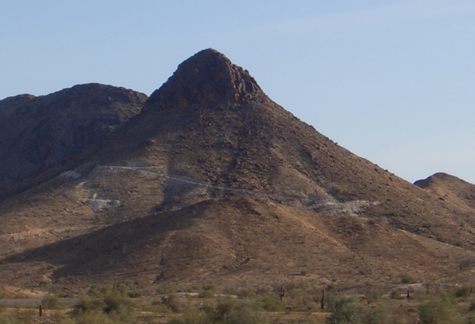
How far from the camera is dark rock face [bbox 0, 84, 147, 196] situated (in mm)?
172500

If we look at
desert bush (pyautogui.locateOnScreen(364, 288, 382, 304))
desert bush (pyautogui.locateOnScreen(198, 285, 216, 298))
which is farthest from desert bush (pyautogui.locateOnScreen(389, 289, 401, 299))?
desert bush (pyautogui.locateOnScreen(198, 285, 216, 298))

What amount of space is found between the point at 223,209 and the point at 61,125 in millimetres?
74558

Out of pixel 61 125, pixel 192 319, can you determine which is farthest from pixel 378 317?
pixel 61 125

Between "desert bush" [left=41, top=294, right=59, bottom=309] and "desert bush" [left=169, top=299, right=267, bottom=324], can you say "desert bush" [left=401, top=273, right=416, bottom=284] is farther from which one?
"desert bush" [left=169, top=299, right=267, bottom=324]

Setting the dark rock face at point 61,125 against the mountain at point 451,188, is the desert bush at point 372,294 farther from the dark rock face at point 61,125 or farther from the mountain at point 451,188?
the dark rock face at point 61,125

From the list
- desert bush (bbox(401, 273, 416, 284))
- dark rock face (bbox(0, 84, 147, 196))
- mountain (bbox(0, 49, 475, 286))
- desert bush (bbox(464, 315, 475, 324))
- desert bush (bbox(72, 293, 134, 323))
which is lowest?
desert bush (bbox(72, 293, 134, 323))

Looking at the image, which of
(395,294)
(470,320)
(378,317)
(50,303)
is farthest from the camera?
(395,294)

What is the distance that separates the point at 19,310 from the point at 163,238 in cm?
4190

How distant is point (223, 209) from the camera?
107m

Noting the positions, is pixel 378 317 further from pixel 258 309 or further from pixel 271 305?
pixel 271 305

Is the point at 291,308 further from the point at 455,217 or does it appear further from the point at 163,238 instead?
the point at 455,217

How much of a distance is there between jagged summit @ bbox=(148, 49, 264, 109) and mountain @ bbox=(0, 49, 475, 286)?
0.17m

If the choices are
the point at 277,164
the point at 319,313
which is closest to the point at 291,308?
the point at 319,313

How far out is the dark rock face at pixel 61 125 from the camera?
566ft
